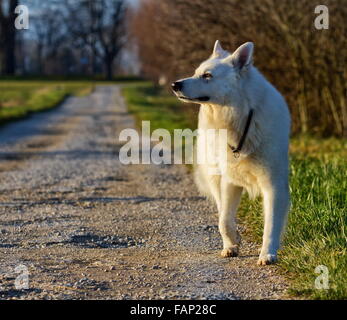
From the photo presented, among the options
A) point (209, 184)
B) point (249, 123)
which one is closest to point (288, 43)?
point (209, 184)

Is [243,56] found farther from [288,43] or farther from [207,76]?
[288,43]

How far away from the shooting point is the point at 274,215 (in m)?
5.68

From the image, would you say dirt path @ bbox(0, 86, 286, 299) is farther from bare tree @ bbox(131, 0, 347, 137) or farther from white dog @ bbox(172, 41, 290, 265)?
bare tree @ bbox(131, 0, 347, 137)

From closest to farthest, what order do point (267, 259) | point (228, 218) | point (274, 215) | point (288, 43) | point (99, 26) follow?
point (267, 259) → point (274, 215) → point (228, 218) → point (288, 43) → point (99, 26)

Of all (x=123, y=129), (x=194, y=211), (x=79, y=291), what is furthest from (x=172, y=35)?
(x=79, y=291)

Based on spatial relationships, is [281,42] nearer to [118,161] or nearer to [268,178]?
[118,161]

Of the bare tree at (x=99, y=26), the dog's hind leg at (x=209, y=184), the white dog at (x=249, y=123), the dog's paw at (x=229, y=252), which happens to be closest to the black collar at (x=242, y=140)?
the white dog at (x=249, y=123)

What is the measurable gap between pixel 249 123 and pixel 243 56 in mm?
539

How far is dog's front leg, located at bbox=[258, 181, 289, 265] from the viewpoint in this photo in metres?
5.62

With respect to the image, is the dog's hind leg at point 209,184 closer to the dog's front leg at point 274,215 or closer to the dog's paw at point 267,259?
the dog's front leg at point 274,215

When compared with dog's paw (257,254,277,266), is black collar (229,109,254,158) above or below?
above

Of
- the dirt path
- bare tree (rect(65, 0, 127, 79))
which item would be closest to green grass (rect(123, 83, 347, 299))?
the dirt path

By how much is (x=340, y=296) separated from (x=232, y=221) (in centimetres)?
171

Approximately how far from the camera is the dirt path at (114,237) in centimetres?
500
